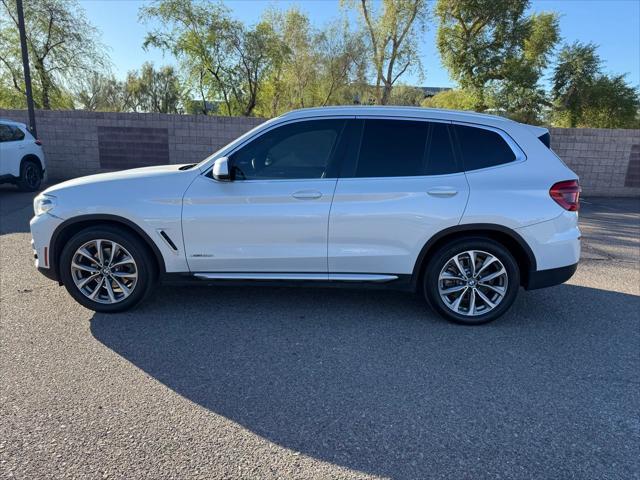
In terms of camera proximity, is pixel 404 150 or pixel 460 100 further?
pixel 460 100

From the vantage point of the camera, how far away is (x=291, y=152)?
12.7 feet

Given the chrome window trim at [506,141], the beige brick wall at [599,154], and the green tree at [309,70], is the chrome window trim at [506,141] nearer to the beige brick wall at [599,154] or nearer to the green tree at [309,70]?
the beige brick wall at [599,154]

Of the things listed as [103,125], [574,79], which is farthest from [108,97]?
[574,79]

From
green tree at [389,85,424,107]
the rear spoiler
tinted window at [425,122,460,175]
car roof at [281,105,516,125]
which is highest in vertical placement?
green tree at [389,85,424,107]

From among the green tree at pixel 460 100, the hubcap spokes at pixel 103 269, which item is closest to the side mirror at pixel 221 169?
the hubcap spokes at pixel 103 269

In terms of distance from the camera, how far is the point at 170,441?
242 centimetres

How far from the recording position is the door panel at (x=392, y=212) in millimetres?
3721

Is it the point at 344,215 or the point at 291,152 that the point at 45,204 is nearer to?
the point at 291,152

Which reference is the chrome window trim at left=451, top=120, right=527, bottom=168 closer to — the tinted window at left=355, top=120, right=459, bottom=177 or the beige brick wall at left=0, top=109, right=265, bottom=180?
the tinted window at left=355, top=120, right=459, bottom=177

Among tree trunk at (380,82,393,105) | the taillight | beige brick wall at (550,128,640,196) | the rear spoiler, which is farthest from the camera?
tree trunk at (380,82,393,105)

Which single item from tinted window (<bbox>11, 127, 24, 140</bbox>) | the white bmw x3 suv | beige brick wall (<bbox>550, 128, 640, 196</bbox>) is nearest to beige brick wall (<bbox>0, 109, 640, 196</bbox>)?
beige brick wall (<bbox>550, 128, 640, 196</bbox>)

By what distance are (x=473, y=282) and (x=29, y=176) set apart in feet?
35.3

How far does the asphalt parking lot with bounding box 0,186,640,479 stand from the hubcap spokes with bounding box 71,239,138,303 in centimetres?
23

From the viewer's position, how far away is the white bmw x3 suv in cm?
373
